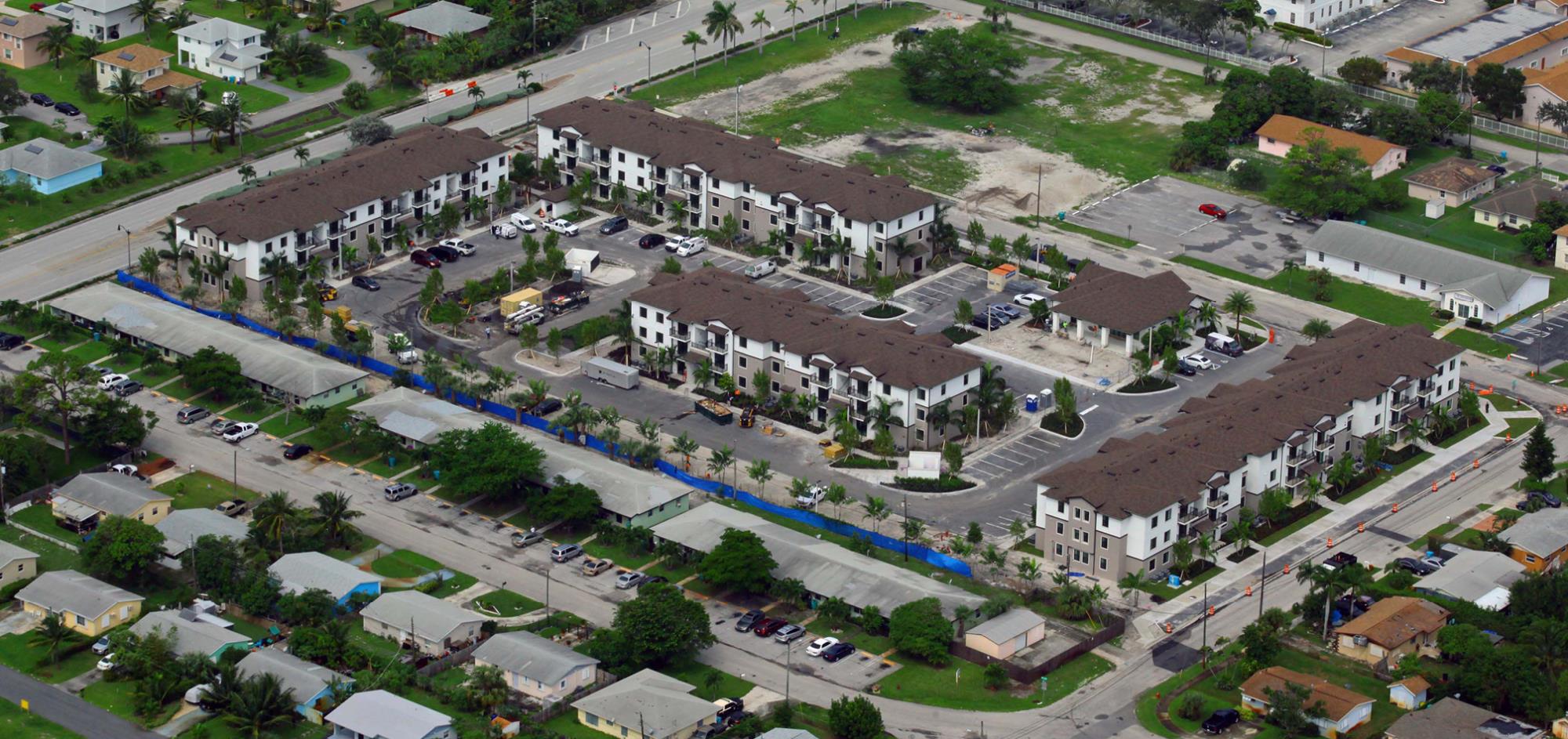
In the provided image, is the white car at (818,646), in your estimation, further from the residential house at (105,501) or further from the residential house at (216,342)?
the residential house at (216,342)

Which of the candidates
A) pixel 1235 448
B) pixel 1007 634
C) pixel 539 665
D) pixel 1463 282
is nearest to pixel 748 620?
pixel 539 665

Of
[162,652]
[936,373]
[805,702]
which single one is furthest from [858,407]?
[162,652]

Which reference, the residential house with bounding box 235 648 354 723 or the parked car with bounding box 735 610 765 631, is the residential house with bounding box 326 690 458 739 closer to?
the residential house with bounding box 235 648 354 723

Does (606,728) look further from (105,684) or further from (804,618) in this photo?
(105,684)

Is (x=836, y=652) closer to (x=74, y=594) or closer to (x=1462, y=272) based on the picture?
(x=74, y=594)

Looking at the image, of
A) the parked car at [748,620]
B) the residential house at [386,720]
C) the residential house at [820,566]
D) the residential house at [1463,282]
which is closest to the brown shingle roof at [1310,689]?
the residential house at [820,566]

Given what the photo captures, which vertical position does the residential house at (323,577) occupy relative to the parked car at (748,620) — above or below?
above
